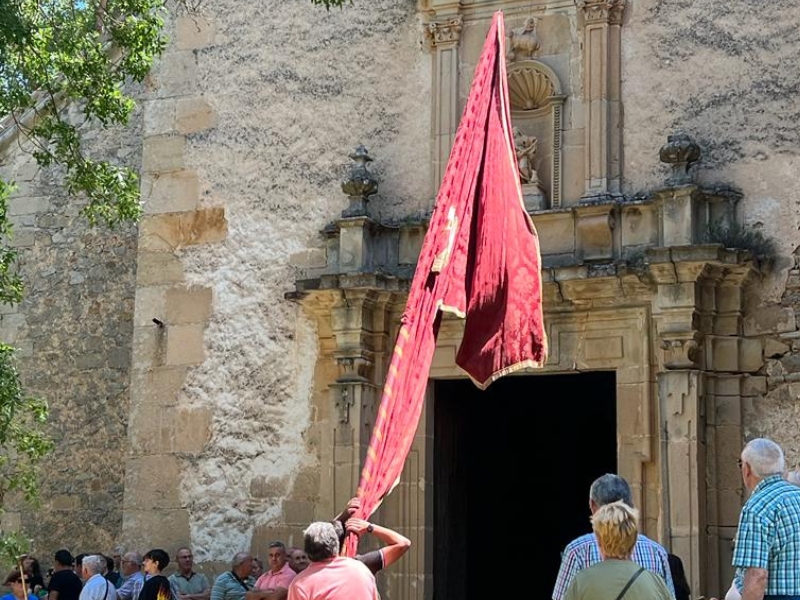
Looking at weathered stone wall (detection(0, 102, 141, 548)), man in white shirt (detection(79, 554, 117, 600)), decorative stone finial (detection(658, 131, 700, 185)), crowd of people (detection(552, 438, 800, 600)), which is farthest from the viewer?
weathered stone wall (detection(0, 102, 141, 548))

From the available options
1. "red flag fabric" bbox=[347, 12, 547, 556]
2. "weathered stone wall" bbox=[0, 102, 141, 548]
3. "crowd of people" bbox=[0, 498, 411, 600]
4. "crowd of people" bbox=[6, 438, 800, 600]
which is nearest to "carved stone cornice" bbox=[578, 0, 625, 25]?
"red flag fabric" bbox=[347, 12, 547, 556]

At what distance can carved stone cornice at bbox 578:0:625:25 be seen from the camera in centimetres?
953

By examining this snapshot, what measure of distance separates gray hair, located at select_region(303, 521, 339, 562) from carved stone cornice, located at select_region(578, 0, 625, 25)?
18.0 feet

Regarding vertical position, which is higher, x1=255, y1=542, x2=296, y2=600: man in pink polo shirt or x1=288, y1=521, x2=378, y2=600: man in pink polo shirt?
x1=288, y1=521, x2=378, y2=600: man in pink polo shirt

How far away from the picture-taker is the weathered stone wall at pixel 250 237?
33.0 feet

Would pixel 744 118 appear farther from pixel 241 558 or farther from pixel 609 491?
pixel 609 491

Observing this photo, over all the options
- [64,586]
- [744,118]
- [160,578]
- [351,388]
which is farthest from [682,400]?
[64,586]

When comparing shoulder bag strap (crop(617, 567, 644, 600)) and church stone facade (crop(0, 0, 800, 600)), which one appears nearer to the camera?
shoulder bag strap (crop(617, 567, 644, 600))

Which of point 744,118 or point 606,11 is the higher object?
point 606,11

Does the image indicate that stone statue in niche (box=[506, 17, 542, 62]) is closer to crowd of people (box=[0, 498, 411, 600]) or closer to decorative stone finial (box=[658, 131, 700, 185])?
decorative stone finial (box=[658, 131, 700, 185])

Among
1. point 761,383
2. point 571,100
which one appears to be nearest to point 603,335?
point 761,383

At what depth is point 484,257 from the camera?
19.5ft

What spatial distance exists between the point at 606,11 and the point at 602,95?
59 centimetres

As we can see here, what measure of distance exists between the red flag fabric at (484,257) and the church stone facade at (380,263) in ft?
9.29
